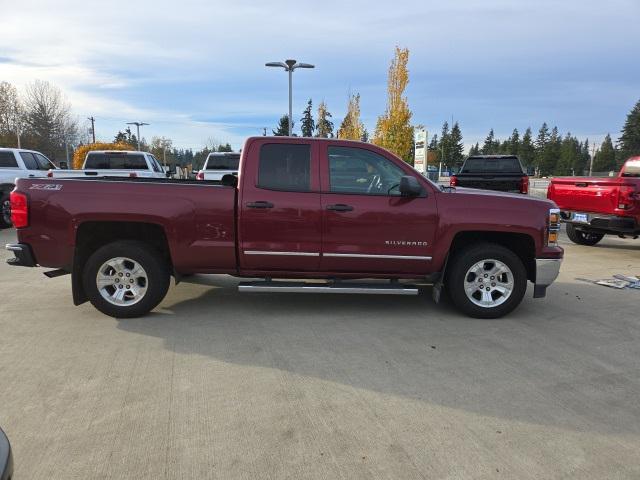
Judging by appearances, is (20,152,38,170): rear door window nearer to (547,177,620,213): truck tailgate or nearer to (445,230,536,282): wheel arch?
(445,230,536,282): wheel arch

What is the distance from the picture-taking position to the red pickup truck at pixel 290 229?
4973 millimetres

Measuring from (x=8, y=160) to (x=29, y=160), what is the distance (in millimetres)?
664

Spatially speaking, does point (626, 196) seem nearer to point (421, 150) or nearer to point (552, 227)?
point (552, 227)

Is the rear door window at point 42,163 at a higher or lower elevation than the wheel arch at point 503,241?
higher

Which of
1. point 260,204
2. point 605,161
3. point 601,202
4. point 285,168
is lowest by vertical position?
point 601,202

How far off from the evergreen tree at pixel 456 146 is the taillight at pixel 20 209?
8032 centimetres

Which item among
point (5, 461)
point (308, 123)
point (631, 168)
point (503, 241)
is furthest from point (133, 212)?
point (308, 123)

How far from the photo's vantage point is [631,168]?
11727 mm

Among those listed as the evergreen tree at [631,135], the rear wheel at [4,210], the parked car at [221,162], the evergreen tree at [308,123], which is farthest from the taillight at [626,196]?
Answer: the evergreen tree at [631,135]

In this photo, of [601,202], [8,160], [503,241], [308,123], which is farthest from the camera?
[308,123]

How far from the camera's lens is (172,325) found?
503 centimetres

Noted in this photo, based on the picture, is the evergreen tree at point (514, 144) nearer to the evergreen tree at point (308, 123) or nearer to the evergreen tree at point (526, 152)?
the evergreen tree at point (526, 152)

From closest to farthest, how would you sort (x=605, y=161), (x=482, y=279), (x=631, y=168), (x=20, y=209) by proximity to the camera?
(x=20, y=209)
(x=482, y=279)
(x=631, y=168)
(x=605, y=161)

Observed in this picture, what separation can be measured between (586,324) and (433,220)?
201 cm
